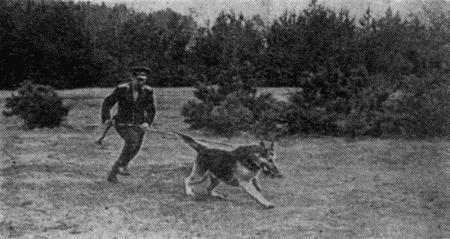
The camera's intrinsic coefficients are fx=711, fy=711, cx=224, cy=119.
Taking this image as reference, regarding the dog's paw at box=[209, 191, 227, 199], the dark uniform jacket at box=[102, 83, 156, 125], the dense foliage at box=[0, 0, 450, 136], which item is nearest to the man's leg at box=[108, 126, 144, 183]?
the dark uniform jacket at box=[102, 83, 156, 125]

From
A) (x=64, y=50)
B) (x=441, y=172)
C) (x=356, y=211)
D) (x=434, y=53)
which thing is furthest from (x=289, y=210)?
(x=64, y=50)

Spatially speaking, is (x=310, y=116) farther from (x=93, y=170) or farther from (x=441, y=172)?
(x=93, y=170)

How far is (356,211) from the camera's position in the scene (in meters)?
8.34

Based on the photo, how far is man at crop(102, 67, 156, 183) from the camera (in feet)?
32.4

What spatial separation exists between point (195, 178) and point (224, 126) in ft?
20.4

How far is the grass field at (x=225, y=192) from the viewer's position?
24.7 ft

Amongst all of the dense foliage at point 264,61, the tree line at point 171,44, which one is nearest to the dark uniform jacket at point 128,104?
the dense foliage at point 264,61

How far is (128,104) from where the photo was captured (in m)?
9.89

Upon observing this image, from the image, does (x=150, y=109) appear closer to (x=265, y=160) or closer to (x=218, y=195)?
(x=218, y=195)

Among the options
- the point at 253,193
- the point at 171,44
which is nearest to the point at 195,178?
the point at 253,193

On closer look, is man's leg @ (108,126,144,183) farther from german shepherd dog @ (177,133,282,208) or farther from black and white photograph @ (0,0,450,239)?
german shepherd dog @ (177,133,282,208)

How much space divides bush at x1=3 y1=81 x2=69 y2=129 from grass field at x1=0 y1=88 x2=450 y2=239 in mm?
1595

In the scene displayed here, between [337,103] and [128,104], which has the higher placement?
[128,104]

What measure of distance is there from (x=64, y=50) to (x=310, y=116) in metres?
11.9
